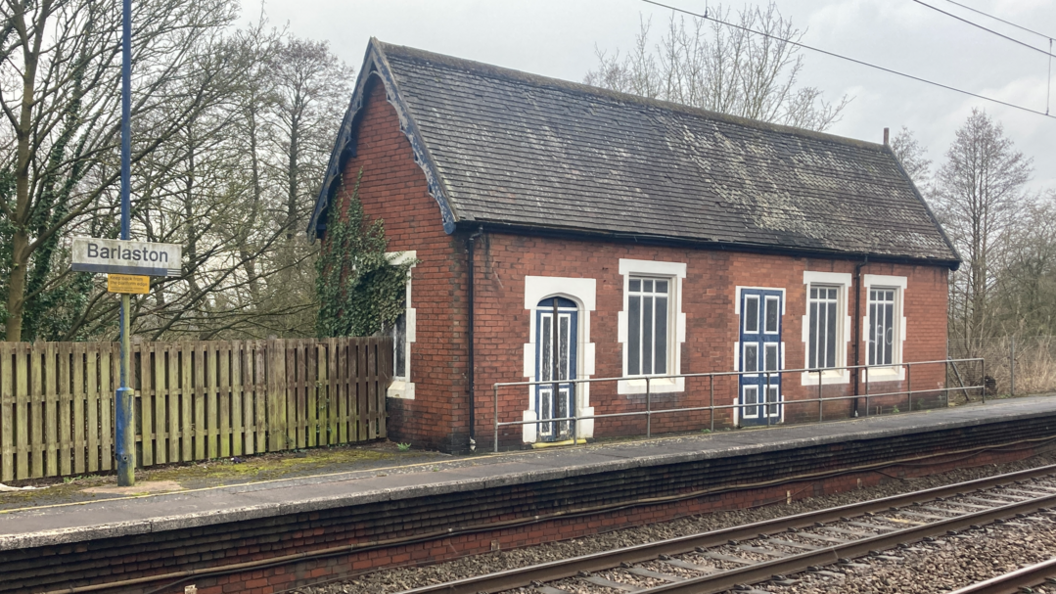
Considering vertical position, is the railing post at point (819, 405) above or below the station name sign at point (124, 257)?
below

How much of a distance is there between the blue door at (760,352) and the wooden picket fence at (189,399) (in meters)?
6.46

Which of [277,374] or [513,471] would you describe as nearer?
[513,471]

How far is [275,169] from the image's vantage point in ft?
78.1

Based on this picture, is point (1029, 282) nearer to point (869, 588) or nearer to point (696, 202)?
point (696, 202)

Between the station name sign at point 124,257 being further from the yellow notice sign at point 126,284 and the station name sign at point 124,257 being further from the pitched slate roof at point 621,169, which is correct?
the pitched slate roof at point 621,169

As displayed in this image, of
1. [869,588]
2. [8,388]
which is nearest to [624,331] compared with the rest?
[869,588]

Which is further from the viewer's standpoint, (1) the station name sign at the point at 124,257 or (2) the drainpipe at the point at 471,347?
(2) the drainpipe at the point at 471,347

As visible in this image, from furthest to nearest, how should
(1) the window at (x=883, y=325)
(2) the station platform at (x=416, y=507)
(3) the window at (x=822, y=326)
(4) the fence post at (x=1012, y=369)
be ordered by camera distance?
(4) the fence post at (x=1012, y=369)
(1) the window at (x=883, y=325)
(3) the window at (x=822, y=326)
(2) the station platform at (x=416, y=507)

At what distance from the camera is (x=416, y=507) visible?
916 cm

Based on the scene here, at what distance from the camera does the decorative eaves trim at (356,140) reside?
12.7m

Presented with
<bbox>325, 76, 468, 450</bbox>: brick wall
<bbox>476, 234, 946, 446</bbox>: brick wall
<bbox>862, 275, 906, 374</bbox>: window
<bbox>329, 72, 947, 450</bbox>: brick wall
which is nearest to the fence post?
<bbox>476, 234, 946, 446</bbox>: brick wall

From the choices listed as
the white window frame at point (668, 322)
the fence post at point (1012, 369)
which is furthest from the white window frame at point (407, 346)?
the fence post at point (1012, 369)

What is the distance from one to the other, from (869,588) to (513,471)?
387cm

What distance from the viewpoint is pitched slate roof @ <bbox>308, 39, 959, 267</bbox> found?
43.9 ft
